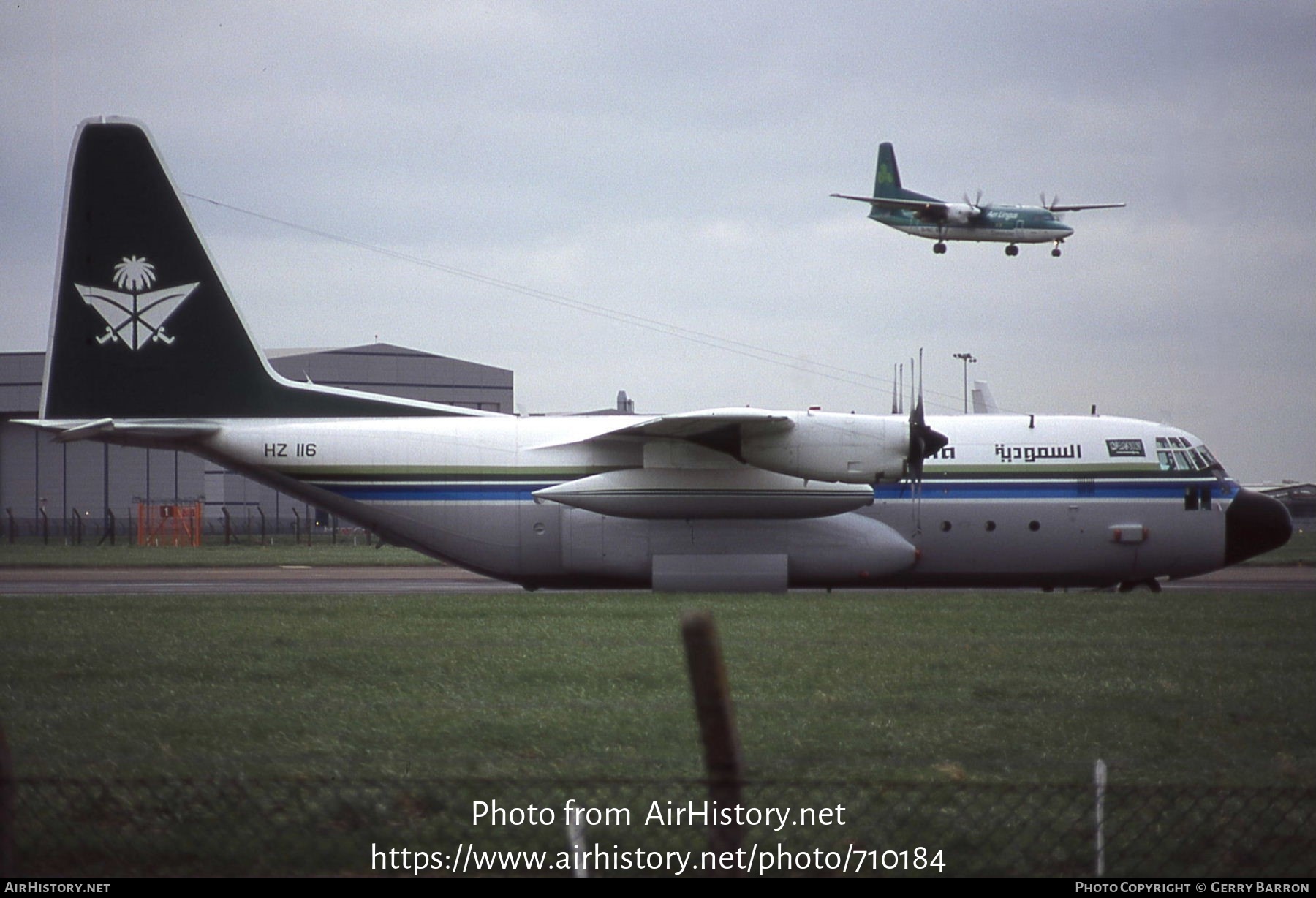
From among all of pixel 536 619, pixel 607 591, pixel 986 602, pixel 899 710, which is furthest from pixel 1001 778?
pixel 607 591

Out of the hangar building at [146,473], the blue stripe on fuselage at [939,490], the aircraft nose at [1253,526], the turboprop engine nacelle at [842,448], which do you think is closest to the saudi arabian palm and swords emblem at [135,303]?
the blue stripe on fuselage at [939,490]

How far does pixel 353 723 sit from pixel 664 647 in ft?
18.7

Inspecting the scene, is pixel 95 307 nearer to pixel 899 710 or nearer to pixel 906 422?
pixel 906 422

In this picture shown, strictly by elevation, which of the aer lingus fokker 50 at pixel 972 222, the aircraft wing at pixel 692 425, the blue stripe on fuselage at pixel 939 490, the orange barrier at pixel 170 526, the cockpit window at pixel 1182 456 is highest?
the aer lingus fokker 50 at pixel 972 222

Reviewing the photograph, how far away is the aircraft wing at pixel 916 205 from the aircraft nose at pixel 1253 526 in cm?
2871

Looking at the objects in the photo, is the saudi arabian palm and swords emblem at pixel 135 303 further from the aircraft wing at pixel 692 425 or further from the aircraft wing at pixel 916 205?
the aircraft wing at pixel 916 205

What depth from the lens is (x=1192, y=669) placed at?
1407 cm

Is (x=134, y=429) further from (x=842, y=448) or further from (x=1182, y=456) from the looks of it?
(x=1182, y=456)

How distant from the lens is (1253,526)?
25.3 m

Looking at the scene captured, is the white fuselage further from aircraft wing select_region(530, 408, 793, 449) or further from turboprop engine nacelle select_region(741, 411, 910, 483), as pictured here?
turboprop engine nacelle select_region(741, 411, 910, 483)

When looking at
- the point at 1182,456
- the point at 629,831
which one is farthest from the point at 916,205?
the point at 629,831

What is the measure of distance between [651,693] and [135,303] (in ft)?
55.3

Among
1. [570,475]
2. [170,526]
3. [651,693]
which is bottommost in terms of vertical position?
[170,526]

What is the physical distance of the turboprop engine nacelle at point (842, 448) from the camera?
904 inches
